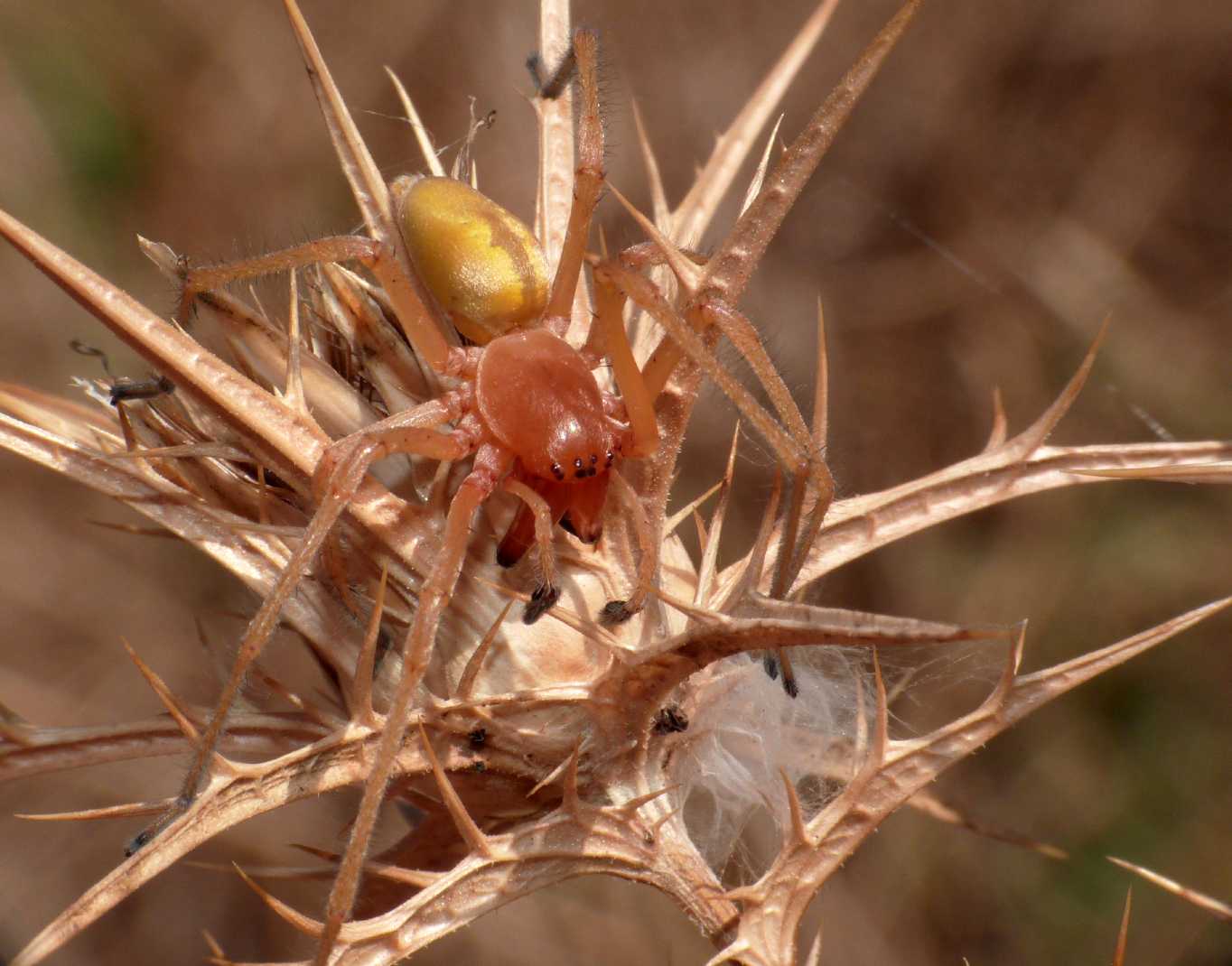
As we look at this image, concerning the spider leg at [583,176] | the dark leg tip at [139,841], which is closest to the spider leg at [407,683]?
the dark leg tip at [139,841]

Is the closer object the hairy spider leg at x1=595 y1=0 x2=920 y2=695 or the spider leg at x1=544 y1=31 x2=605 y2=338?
the hairy spider leg at x1=595 y1=0 x2=920 y2=695

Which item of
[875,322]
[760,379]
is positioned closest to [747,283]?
[760,379]

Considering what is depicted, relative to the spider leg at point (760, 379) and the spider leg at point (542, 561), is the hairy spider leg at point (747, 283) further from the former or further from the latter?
the spider leg at point (542, 561)

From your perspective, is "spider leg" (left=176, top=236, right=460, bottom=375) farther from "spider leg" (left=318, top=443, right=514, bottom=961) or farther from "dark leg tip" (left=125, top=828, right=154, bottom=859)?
"dark leg tip" (left=125, top=828, right=154, bottom=859)

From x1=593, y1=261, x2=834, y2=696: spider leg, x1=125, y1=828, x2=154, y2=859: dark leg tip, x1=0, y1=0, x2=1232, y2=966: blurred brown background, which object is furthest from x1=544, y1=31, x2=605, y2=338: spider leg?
x1=0, y1=0, x2=1232, y2=966: blurred brown background

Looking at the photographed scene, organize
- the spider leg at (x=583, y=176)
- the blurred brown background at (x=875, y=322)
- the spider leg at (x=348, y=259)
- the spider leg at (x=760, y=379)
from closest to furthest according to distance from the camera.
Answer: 1. the spider leg at (x=760, y=379)
2. the spider leg at (x=348, y=259)
3. the spider leg at (x=583, y=176)
4. the blurred brown background at (x=875, y=322)

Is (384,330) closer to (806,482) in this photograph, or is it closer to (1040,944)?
(806,482)
